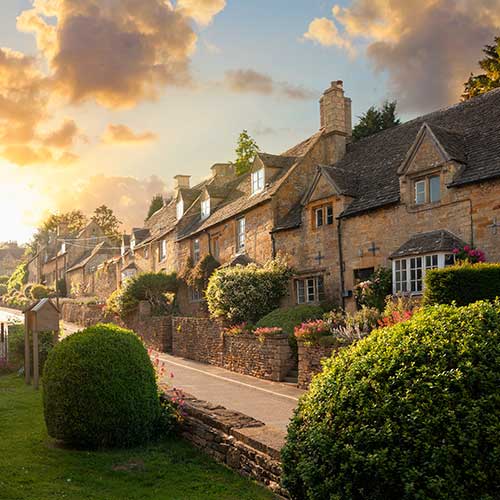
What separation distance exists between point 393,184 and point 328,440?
693 inches

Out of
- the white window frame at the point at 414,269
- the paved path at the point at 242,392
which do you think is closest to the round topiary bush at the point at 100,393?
the paved path at the point at 242,392

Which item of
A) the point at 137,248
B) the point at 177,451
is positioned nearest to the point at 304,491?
the point at 177,451

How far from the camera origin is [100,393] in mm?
9414

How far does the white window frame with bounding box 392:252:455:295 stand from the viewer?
18266mm

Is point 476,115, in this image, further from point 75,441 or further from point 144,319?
point 144,319

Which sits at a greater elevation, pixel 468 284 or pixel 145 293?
pixel 468 284

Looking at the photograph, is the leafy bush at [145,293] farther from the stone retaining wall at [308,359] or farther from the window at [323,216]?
the stone retaining wall at [308,359]

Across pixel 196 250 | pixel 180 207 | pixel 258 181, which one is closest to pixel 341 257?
pixel 258 181

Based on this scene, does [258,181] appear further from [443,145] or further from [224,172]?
[224,172]

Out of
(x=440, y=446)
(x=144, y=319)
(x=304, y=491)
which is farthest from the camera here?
(x=144, y=319)

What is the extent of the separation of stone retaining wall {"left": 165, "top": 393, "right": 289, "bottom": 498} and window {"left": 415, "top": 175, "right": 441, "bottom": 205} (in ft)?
39.8

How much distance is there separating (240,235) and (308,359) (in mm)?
14160

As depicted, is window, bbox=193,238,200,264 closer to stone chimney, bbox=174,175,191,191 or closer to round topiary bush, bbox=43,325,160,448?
stone chimney, bbox=174,175,191,191

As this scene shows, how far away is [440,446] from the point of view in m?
4.59
